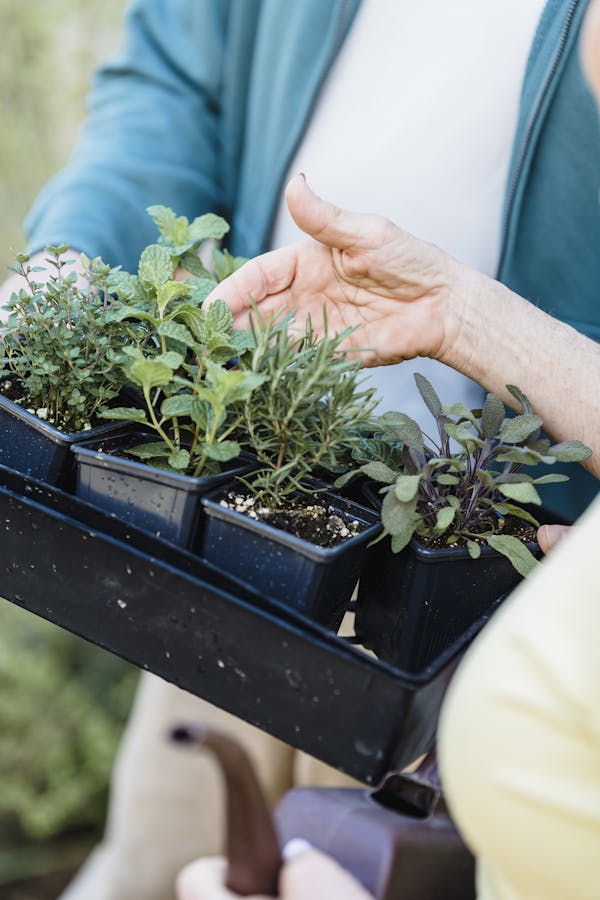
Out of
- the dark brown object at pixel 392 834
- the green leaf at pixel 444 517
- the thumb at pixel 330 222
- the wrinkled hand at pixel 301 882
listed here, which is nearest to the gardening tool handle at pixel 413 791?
the dark brown object at pixel 392 834

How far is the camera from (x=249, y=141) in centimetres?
149

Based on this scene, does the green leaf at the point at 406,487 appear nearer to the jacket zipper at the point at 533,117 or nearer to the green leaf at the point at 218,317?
the green leaf at the point at 218,317

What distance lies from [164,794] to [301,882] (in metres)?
1.48

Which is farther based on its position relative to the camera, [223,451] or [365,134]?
[365,134]

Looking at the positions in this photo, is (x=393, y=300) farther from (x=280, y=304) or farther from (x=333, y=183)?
(x=333, y=183)

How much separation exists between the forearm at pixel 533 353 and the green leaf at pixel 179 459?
360 mm

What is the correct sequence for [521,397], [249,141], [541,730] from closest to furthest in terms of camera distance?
[541,730] → [521,397] → [249,141]

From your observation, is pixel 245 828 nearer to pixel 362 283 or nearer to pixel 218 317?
pixel 218 317

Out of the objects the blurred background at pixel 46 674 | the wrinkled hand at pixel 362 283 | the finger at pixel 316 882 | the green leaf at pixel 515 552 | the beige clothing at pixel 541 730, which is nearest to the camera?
the beige clothing at pixel 541 730

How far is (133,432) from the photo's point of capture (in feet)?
3.16

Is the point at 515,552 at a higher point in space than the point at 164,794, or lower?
higher

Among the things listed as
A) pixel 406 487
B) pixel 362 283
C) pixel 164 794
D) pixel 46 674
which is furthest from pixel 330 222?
pixel 46 674

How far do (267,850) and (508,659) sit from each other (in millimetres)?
247

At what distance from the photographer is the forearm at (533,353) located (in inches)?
38.5
